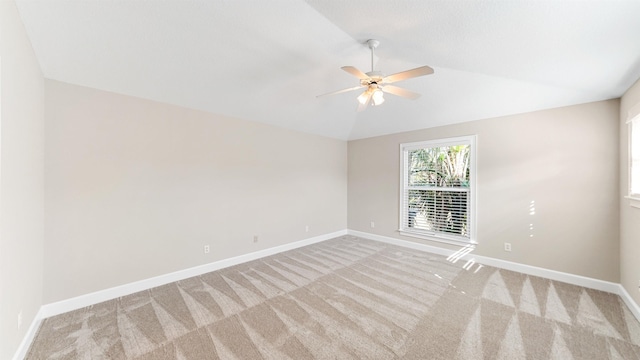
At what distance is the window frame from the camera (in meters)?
2.43

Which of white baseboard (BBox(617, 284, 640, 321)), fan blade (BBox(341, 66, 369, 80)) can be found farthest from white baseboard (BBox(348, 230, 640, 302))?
fan blade (BBox(341, 66, 369, 80))

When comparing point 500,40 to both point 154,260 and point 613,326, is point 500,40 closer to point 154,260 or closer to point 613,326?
point 613,326

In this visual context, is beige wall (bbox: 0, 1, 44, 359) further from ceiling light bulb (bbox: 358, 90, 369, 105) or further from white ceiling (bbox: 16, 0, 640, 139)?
ceiling light bulb (bbox: 358, 90, 369, 105)

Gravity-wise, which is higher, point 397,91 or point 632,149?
point 397,91

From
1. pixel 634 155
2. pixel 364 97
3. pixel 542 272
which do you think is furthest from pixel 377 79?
pixel 542 272

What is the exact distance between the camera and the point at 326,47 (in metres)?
2.77

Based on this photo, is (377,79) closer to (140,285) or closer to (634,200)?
(634,200)

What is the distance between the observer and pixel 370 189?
554 centimetres

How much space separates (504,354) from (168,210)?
3956 mm

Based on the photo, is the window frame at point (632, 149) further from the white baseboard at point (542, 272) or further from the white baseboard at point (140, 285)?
the white baseboard at point (140, 285)

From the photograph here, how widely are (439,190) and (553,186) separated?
5.17ft

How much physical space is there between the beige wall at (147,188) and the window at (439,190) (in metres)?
2.53

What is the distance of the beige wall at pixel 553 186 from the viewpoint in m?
2.99

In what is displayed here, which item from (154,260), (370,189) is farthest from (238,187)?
(370,189)
